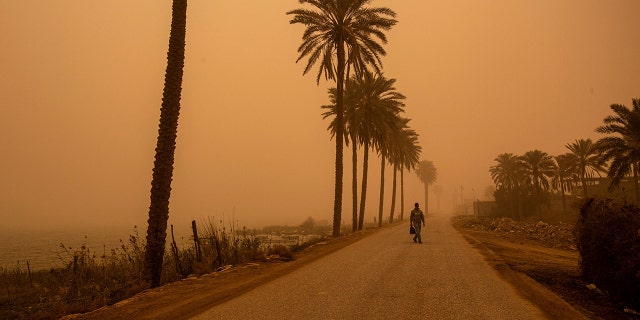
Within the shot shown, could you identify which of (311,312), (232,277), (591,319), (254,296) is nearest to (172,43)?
(232,277)

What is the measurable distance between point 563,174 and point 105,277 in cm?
6353

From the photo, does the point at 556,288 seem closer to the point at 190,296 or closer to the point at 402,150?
the point at 190,296

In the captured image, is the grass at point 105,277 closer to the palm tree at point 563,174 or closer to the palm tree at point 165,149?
the palm tree at point 165,149

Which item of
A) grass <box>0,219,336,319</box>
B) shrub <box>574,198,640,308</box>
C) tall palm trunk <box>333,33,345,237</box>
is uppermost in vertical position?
tall palm trunk <box>333,33,345,237</box>

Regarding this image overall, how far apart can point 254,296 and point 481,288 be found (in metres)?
4.46

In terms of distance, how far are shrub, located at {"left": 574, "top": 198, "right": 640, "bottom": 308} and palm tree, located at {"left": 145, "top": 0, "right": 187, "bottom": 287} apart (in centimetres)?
1033

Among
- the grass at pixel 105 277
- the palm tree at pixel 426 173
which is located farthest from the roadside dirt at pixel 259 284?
the palm tree at pixel 426 173

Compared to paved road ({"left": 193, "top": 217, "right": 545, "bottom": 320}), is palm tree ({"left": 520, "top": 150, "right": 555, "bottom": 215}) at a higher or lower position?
higher

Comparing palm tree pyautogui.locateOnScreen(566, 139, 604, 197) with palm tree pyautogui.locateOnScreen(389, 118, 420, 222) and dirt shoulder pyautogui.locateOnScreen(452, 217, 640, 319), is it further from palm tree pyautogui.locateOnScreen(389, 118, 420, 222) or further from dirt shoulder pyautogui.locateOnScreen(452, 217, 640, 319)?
dirt shoulder pyautogui.locateOnScreen(452, 217, 640, 319)

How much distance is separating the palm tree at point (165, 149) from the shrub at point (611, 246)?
10331 millimetres

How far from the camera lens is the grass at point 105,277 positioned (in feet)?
30.1

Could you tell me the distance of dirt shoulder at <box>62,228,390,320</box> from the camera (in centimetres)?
657

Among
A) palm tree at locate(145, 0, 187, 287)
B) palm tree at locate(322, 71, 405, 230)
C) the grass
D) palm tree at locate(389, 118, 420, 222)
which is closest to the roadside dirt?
the grass

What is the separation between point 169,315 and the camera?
20.6 feet
